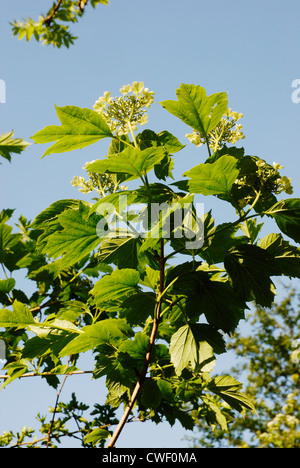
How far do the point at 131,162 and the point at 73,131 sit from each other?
321mm

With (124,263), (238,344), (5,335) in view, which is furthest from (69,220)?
(238,344)

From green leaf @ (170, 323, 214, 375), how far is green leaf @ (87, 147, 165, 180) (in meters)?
0.67

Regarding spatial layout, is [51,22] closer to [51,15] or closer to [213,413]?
[51,15]

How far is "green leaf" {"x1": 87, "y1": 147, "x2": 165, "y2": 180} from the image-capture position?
1479 millimetres

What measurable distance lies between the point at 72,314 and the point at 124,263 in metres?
0.51

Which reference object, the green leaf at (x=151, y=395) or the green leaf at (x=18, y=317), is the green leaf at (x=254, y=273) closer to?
the green leaf at (x=151, y=395)

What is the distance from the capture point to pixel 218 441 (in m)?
15.6

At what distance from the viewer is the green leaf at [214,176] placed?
1460 millimetres

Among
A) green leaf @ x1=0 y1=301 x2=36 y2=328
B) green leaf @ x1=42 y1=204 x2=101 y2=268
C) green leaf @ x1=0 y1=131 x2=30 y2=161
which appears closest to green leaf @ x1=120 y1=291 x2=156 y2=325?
green leaf @ x1=42 y1=204 x2=101 y2=268

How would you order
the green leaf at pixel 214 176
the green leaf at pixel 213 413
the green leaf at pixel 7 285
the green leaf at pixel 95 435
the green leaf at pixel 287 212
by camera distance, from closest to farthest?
the green leaf at pixel 214 176
the green leaf at pixel 287 212
the green leaf at pixel 95 435
the green leaf at pixel 213 413
the green leaf at pixel 7 285

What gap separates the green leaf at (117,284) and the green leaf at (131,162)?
41 centimetres

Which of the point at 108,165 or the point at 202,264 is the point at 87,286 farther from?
the point at 108,165

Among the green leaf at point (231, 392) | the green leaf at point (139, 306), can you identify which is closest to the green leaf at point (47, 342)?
the green leaf at point (139, 306)

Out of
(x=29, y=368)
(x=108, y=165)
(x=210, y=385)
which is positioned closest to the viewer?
(x=108, y=165)
